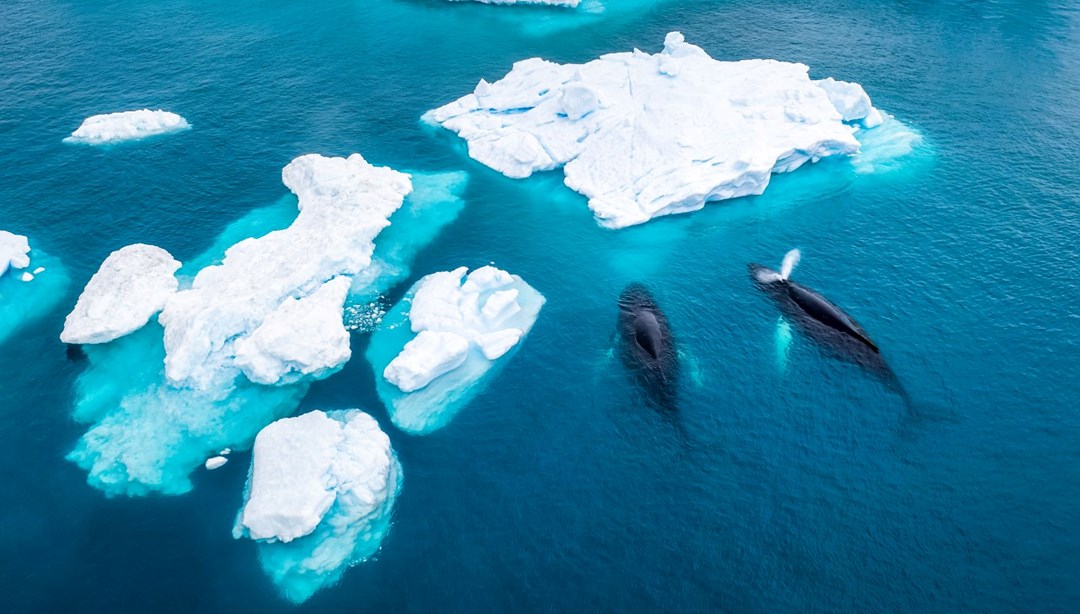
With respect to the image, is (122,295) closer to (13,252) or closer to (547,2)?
(13,252)

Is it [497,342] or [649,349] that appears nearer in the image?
[649,349]

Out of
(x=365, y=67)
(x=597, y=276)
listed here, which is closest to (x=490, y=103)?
(x=365, y=67)

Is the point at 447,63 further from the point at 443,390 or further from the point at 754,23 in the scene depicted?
the point at 443,390

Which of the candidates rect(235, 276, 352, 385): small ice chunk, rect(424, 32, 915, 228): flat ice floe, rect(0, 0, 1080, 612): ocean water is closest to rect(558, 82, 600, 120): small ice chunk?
rect(424, 32, 915, 228): flat ice floe

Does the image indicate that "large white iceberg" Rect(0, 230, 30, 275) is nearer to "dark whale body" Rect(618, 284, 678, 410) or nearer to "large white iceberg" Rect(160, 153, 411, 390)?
"large white iceberg" Rect(160, 153, 411, 390)

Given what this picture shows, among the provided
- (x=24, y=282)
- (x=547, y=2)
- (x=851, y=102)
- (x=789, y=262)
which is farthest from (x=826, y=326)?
(x=547, y=2)

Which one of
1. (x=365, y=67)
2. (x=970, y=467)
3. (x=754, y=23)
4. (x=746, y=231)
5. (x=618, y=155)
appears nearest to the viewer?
(x=970, y=467)
